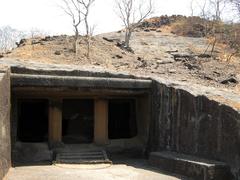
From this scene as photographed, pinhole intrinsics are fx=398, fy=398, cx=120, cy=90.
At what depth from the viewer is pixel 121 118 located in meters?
12.8

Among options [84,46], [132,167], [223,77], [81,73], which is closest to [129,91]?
[81,73]

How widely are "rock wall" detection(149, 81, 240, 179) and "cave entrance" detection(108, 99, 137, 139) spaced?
164 cm

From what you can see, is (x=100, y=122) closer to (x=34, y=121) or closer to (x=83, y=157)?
(x=83, y=157)

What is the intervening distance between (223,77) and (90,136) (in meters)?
4.91

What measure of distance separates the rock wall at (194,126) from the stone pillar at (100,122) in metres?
1.37

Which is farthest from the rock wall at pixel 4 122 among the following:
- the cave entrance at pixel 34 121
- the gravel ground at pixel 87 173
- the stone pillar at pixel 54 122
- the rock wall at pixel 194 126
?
the rock wall at pixel 194 126

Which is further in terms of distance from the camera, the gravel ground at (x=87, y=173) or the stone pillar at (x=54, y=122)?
the stone pillar at (x=54, y=122)

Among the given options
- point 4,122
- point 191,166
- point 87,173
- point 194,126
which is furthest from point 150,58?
point 4,122

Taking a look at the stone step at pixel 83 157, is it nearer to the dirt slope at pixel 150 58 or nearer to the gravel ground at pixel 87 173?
the gravel ground at pixel 87 173

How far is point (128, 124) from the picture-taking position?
12656 millimetres

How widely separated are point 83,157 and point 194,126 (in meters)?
3.04

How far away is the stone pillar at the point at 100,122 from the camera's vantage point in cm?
1126

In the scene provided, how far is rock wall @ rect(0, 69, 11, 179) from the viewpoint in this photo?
26.0 feet

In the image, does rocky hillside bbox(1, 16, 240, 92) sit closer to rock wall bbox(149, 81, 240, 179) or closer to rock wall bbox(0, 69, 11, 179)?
rock wall bbox(149, 81, 240, 179)
